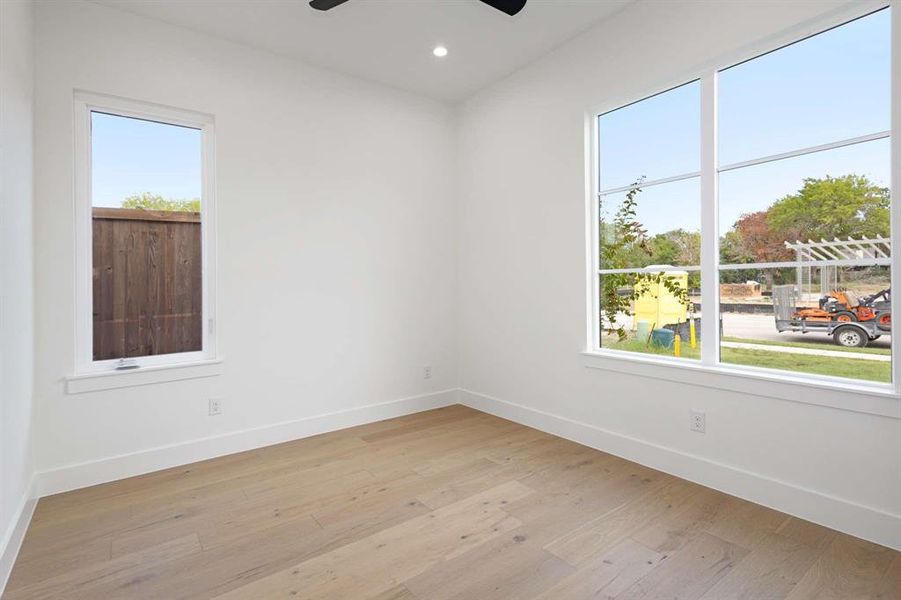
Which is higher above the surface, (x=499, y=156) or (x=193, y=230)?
(x=499, y=156)

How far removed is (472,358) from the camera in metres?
4.29

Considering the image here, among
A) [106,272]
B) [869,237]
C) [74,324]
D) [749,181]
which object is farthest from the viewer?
[106,272]

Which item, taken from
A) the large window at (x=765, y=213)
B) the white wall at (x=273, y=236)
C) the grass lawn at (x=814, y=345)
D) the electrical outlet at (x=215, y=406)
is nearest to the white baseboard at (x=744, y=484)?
the large window at (x=765, y=213)

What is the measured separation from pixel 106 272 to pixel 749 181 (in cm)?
387

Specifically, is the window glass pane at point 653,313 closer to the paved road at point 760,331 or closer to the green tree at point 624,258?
the green tree at point 624,258

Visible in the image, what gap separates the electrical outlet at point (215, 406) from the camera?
311 cm

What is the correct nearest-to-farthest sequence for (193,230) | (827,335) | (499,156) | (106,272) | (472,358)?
(827,335) → (106,272) → (193,230) → (499,156) → (472,358)

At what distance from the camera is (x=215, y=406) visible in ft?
10.2

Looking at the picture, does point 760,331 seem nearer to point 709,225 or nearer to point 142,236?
point 709,225

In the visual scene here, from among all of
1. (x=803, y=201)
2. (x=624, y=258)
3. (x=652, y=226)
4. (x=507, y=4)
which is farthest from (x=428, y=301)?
(x=803, y=201)

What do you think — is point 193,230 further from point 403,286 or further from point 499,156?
point 499,156

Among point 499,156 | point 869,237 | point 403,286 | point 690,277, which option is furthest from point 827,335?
point 403,286

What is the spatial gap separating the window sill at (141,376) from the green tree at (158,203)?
3.49 ft

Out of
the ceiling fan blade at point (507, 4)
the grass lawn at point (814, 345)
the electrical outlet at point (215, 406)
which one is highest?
the ceiling fan blade at point (507, 4)
